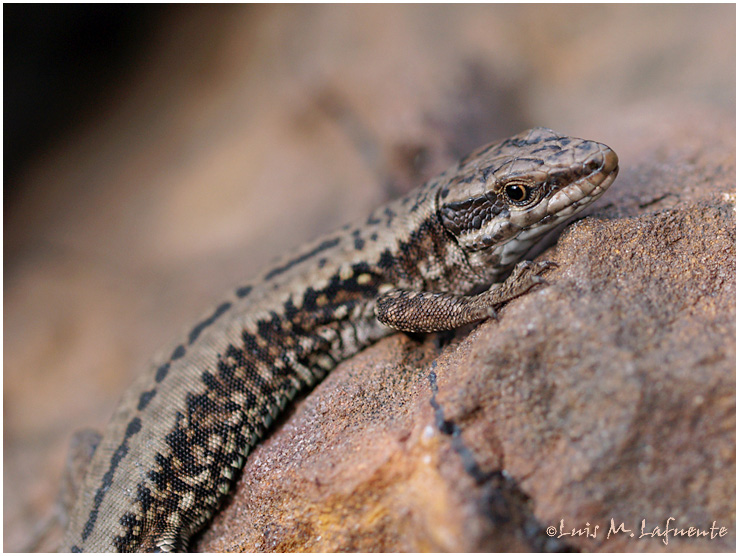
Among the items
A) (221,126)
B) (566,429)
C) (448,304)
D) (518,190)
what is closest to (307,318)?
(448,304)

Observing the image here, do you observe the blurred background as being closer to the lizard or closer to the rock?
the lizard

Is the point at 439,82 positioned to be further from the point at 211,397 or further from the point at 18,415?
the point at 18,415

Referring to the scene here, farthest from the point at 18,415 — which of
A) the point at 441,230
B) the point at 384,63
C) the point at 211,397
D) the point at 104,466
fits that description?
the point at 384,63

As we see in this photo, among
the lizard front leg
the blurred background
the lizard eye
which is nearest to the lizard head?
the lizard eye

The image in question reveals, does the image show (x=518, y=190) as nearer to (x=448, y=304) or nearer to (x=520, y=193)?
(x=520, y=193)

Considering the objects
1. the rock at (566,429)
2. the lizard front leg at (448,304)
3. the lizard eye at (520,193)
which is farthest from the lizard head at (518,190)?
the lizard front leg at (448,304)
